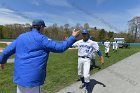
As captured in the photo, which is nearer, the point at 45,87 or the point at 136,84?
the point at 45,87

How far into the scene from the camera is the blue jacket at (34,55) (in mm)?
4594

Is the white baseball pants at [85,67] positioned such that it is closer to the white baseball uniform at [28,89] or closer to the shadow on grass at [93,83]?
the shadow on grass at [93,83]

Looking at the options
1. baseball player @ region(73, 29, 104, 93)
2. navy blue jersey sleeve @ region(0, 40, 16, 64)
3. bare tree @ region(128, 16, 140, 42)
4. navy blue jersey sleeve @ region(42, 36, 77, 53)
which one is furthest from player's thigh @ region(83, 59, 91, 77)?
bare tree @ region(128, 16, 140, 42)

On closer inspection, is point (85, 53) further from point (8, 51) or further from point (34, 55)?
point (34, 55)

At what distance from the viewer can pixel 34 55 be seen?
4652 millimetres

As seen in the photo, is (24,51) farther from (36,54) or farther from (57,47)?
(57,47)

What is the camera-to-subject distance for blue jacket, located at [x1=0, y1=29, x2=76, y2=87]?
4594 mm

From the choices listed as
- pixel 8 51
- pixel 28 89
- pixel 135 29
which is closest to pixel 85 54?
pixel 8 51

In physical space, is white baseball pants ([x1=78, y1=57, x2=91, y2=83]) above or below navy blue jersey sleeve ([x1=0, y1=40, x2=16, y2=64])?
below

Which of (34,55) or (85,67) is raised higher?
(34,55)

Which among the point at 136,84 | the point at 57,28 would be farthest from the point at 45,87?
the point at 57,28

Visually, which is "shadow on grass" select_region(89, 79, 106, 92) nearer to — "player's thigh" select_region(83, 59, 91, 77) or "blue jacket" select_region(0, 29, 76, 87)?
"player's thigh" select_region(83, 59, 91, 77)

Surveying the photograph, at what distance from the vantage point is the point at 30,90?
474cm

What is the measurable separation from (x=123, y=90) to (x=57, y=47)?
5444mm
